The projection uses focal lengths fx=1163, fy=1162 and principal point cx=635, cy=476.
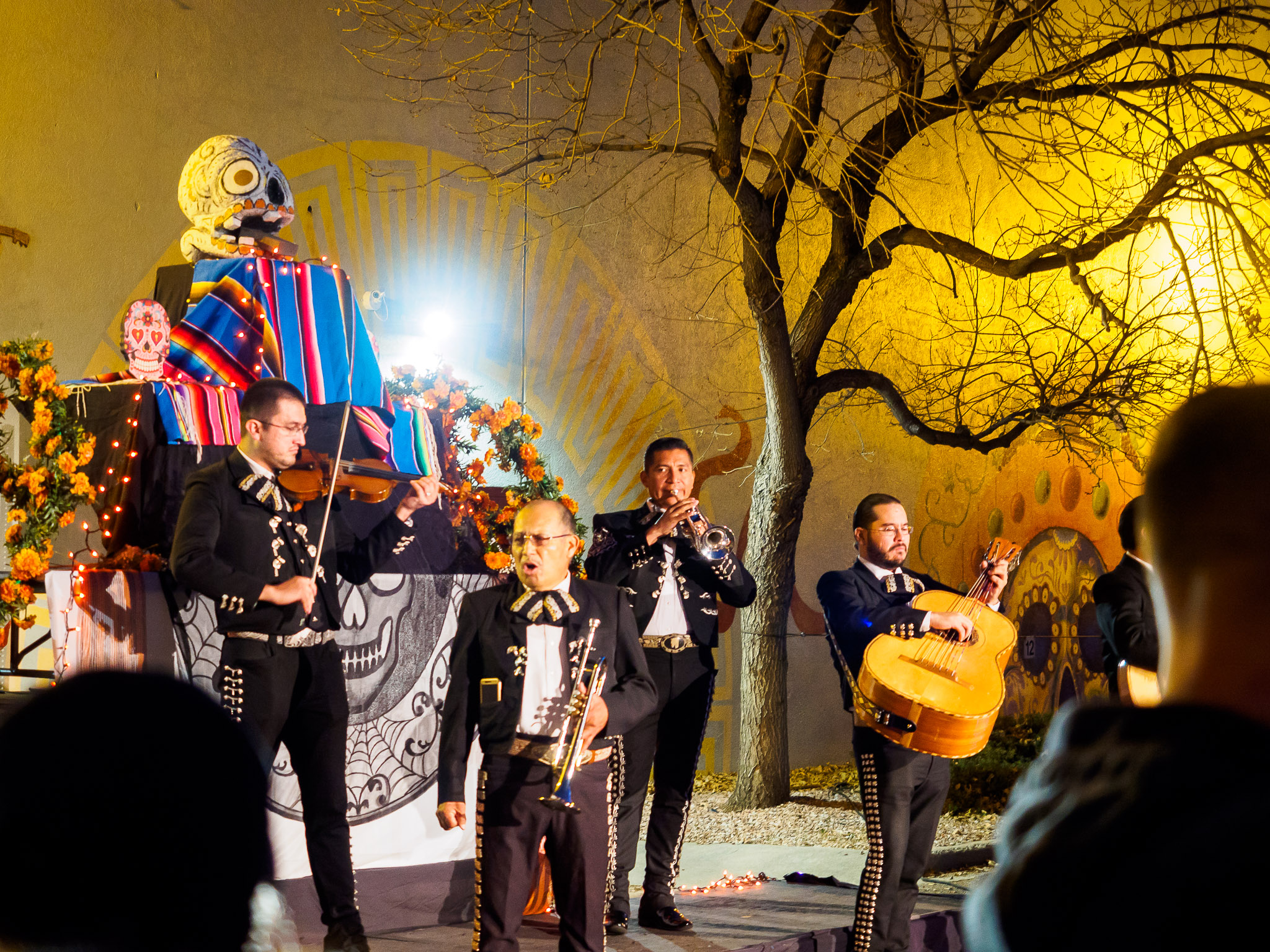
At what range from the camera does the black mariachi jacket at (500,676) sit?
3.76 m

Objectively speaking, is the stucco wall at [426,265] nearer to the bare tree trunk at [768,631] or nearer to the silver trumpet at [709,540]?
the bare tree trunk at [768,631]

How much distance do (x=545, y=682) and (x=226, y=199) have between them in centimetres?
313

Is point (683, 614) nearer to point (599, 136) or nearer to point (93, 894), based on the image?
→ point (93, 894)

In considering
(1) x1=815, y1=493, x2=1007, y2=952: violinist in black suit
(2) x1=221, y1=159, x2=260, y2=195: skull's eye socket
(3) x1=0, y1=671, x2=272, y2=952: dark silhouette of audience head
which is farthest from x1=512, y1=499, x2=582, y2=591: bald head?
(3) x1=0, y1=671, x2=272, y2=952: dark silhouette of audience head

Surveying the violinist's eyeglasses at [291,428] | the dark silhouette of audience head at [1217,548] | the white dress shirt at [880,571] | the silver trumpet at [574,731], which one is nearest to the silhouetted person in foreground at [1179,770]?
the dark silhouette of audience head at [1217,548]

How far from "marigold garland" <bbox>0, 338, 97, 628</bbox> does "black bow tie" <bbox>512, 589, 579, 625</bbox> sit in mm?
1883

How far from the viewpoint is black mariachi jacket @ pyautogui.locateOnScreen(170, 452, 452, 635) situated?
3930 millimetres

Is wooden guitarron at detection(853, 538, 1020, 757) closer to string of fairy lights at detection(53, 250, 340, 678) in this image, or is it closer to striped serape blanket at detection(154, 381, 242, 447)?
striped serape blanket at detection(154, 381, 242, 447)

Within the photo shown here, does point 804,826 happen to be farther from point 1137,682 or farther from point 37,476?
point 37,476

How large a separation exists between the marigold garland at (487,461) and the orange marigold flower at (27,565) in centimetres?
177

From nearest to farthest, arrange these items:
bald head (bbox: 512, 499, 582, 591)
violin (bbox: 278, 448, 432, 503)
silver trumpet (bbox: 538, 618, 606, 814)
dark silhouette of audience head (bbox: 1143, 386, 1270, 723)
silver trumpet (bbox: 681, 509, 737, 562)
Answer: dark silhouette of audience head (bbox: 1143, 386, 1270, 723) → silver trumpet (bbox: 538, 618, 606, 814) → bald head (bbox: 512, 499, 582, 591) → violin (bbox: 278, 448, 432, 503) → silver trumpet (bbox: 681, 509, 737, 562)

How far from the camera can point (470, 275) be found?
9.75m

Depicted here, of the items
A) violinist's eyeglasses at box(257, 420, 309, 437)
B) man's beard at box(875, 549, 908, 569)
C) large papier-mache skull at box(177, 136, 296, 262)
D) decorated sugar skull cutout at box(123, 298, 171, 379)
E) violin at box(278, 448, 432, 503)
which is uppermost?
large papier-mache skull at box(177, 136, 296, 262)

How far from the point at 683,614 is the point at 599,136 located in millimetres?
6298
